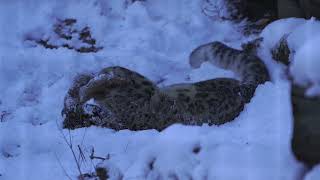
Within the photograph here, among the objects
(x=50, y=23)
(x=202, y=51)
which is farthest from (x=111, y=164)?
(x=50, y=23)

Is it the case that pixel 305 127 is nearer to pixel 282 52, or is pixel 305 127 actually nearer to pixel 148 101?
pixel 148 101

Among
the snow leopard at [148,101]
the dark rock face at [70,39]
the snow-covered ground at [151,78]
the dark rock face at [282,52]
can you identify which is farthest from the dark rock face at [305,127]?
the dark rock face at [70,39]

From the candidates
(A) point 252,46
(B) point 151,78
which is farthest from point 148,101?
(A) point 252,46

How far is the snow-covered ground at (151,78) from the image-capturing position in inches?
152

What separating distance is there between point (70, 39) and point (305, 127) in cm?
464

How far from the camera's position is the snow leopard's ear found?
6.67m

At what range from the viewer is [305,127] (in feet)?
11.0

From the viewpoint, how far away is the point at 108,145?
4.95 m

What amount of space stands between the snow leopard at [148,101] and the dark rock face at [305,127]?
6.43ft

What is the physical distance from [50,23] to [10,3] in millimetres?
643

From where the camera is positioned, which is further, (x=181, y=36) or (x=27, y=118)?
(x=181, y=36)

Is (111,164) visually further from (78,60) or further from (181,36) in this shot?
(181,36)

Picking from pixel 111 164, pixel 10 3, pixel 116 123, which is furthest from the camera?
pixel 10 3

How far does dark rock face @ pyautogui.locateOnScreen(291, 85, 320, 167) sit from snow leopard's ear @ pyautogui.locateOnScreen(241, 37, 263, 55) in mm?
3186
